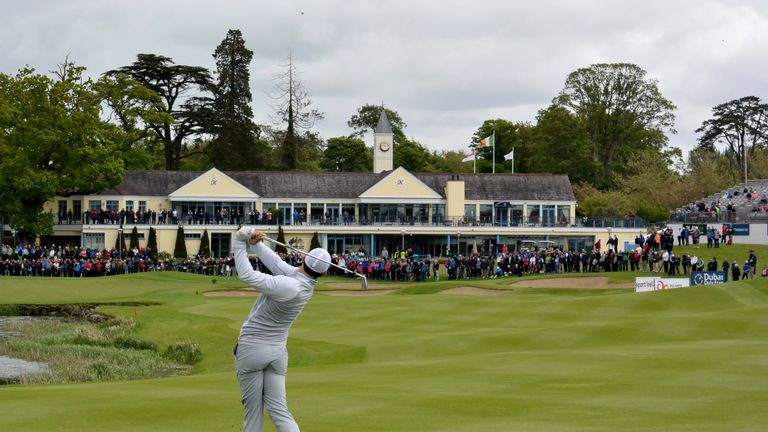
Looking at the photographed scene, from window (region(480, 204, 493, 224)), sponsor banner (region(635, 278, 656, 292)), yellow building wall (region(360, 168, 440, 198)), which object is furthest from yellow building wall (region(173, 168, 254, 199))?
sponsor banner (region(635, 278, 656, 292))

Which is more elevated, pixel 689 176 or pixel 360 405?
pixel 689 176

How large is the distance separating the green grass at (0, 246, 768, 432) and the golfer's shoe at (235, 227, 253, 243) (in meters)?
4.52

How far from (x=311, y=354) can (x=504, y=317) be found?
26.9 ft

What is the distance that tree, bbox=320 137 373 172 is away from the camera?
11944cm

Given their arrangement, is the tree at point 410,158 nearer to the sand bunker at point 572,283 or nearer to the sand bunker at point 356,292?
the sand bunker at point 572,283

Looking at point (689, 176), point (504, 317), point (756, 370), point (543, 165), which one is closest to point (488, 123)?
point (543, 165)

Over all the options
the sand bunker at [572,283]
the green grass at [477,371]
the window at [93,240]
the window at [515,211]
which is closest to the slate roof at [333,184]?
the window at [515,211]

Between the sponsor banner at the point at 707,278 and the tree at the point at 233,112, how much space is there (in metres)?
65.5

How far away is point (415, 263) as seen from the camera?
62.9m

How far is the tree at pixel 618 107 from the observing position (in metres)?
112

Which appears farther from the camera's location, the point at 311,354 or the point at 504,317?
the point at 504,317

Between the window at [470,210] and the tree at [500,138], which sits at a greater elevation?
the tree at [500,138]

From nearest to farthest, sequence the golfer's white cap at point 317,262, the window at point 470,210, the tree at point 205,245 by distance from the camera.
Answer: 1. the golfer's white cap at point 317,262
2. the tree at point 205,245
3. the window at point 470,210

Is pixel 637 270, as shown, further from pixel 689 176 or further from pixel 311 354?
pixel 689 176
